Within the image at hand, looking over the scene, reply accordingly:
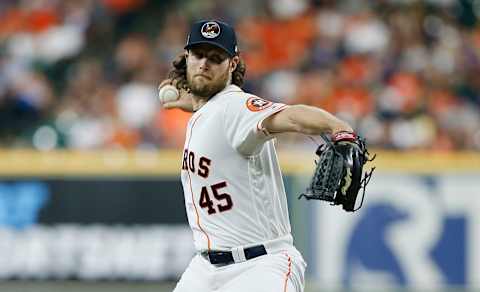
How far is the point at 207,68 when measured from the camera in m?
4.91

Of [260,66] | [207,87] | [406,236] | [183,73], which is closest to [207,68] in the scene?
[207,87]

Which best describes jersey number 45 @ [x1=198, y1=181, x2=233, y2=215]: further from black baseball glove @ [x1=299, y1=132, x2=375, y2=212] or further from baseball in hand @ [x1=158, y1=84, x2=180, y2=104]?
baseball in hand @ [x1=158, y1=84, x2=180, y2=104]

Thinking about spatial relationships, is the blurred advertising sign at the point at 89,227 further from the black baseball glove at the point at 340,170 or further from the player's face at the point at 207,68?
the black baseball glove at the point at 340,170

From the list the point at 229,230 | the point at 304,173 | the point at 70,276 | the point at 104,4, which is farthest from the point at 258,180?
the point at 104,4

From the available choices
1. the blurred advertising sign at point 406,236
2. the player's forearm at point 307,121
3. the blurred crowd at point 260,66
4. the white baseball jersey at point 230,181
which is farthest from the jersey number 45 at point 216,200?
the blurred crowd at point 260,66

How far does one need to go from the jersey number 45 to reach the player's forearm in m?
0.50

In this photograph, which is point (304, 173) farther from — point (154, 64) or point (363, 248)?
point (154, 64)

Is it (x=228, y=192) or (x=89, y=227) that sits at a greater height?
(x=228, y=192)

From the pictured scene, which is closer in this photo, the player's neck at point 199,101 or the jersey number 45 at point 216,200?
the jersey number 45 at point 216,200

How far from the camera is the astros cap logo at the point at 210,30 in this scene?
4.89 metres

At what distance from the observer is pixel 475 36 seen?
12.1 metres

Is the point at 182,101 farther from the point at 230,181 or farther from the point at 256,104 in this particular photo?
the point at 256,104

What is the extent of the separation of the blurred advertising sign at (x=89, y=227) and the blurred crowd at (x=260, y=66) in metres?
0.81

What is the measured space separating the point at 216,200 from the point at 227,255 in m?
0.24
